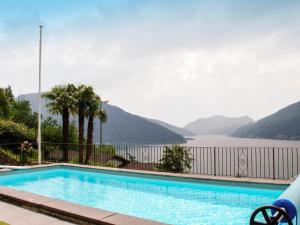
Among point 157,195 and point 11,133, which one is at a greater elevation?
point 11,133

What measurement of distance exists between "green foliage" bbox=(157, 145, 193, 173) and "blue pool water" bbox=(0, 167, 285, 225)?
3746 mm

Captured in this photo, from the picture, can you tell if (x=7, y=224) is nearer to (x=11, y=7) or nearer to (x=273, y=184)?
(x=273, y=184)

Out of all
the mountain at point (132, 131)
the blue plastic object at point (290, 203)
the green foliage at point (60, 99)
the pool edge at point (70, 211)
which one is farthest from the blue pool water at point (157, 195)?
the mountain at point (132, 131)

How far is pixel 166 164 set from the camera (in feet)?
53.1

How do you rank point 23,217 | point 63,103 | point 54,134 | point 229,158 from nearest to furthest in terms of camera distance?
1. point 23,217
2. point 63,103
3. point 229,158
4. point 54,134

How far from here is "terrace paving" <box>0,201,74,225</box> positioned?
5719mm

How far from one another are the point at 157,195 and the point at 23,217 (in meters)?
4.69

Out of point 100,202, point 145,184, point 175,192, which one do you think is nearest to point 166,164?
point 145,184

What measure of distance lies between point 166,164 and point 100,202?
23.9ft

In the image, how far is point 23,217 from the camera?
6066mm

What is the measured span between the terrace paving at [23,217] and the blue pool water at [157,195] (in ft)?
8.09

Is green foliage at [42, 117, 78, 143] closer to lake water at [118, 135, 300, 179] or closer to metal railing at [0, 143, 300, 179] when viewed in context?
metal railing at [0, 143, 300, 179]

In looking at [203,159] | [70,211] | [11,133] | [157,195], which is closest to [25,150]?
[11,133]

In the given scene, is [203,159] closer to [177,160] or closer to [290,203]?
[177,160]
